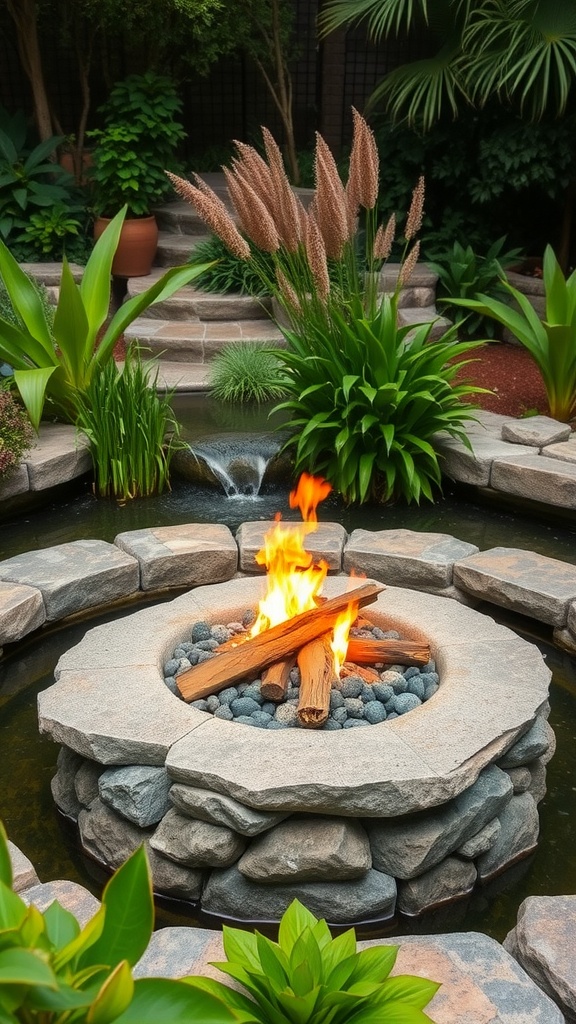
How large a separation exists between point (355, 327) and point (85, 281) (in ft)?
5.31

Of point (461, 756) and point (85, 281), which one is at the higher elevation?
point (85, 281)

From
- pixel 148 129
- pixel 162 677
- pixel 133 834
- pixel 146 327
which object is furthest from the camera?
pixel 148 129

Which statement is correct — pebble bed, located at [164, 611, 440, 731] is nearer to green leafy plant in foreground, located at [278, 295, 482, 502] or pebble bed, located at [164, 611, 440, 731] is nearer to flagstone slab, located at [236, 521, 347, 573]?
flagstone slab, located at [236, 521, 347, 573]

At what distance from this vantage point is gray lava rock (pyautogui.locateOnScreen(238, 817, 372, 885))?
7.63 feet

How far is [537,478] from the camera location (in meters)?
4.58

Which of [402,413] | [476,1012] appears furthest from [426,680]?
[402,413]

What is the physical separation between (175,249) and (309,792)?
6.75 m

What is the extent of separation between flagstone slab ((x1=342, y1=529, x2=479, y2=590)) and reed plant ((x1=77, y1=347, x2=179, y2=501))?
128cm

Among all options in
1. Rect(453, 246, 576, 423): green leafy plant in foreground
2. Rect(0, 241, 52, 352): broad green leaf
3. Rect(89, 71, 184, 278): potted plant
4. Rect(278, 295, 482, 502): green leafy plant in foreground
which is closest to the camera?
Rect(278, 295, 482, 502): green leafy plant in foreground

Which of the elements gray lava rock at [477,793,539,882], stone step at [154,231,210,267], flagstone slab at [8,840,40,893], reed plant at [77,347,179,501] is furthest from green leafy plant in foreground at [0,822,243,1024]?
stone step at [154,231,210,267]

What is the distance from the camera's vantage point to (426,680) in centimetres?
289

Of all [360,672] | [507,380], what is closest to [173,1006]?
[360,672]

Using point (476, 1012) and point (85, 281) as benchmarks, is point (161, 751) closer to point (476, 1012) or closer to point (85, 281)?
point (476, 1012)

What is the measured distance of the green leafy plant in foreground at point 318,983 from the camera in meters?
1.64
